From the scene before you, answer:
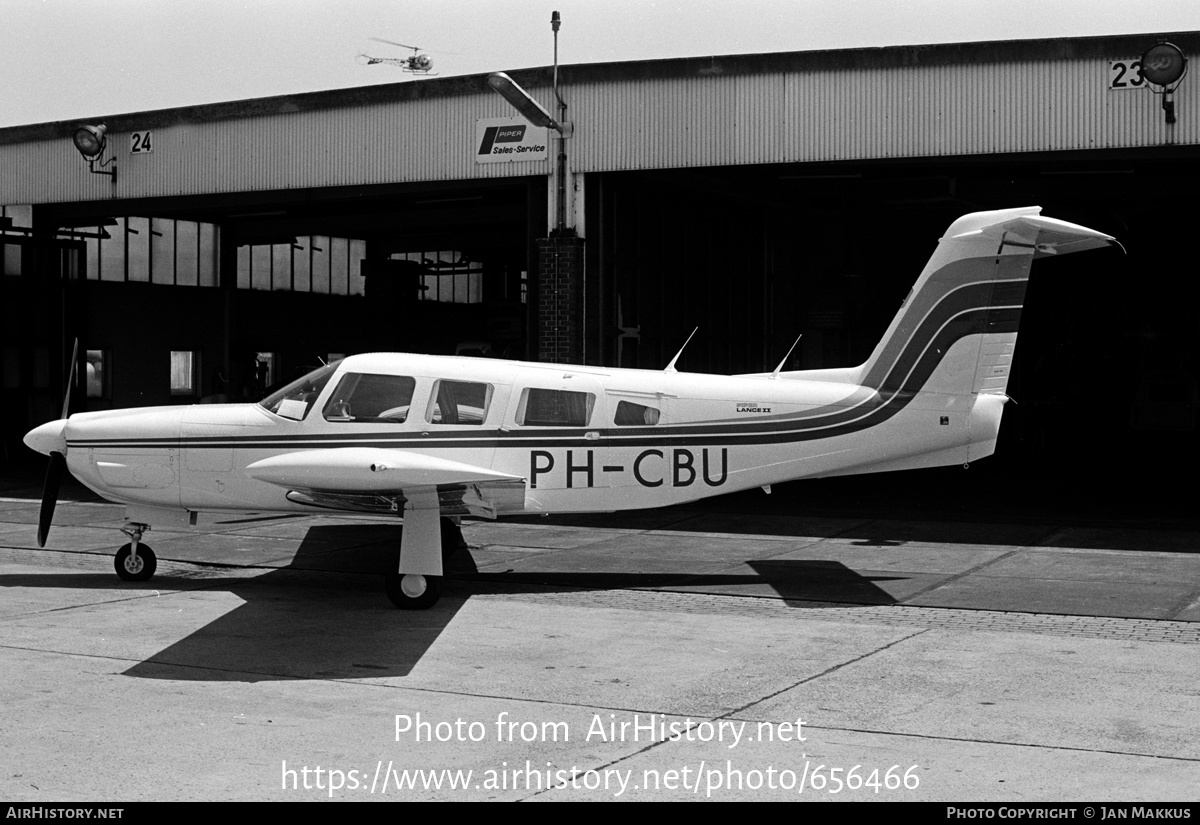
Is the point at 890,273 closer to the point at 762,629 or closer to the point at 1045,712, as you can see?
the point at 762,629

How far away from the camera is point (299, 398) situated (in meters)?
11.6

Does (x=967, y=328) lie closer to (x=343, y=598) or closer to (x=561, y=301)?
(x=343, y=598)

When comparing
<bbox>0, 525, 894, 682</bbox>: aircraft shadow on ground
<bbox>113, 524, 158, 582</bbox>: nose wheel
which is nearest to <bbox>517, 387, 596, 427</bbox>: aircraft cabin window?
<bbox>0, 525, 894, 682</bbox>: aircraft shadow on ground

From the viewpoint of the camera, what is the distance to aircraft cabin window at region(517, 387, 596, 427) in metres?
11.6

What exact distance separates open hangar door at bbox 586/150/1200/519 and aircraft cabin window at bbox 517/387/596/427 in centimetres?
768

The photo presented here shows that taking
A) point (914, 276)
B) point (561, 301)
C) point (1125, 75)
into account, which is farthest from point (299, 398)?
point (914, 276)

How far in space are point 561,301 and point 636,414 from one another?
744cm

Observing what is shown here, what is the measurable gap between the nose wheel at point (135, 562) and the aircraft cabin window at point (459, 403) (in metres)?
2.96

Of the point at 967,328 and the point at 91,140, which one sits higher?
the point at 91,140

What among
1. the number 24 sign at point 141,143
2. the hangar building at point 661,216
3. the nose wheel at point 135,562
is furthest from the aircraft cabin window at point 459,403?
the number 24 sign at point 141,143

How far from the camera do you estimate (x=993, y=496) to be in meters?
19.7
